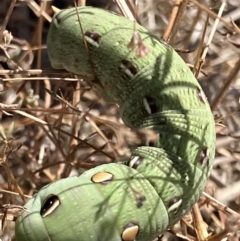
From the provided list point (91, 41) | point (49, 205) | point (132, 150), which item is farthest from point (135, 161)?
point (91, 41)

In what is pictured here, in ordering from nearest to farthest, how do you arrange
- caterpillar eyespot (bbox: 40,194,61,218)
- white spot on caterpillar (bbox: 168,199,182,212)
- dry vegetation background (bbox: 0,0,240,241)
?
caterpillar eyespot (bbox: 40,194,61,218)
white spot on caterpillar (bbox: 168,199,182,212)
dry vegetation background (bbox: 0,0,240,241)

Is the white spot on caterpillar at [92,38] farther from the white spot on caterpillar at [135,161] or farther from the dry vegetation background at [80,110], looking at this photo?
the white spot on caterpillar at [135,161]

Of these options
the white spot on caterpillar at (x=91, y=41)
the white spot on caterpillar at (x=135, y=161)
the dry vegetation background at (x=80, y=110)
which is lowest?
the dry vegetation background at (x=80, y=110)

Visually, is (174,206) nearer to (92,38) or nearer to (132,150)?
(132,150)

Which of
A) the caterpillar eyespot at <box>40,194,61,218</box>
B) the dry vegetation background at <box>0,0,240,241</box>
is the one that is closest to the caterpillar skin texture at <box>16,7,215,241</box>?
the caterpillar eyespot at <box>40,194,61,218</box>

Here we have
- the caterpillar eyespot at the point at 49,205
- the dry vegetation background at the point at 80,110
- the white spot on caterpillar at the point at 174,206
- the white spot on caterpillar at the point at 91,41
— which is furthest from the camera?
the dry vegetation background at the point at 80,110

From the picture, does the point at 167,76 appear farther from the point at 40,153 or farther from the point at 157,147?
the point at 40,153

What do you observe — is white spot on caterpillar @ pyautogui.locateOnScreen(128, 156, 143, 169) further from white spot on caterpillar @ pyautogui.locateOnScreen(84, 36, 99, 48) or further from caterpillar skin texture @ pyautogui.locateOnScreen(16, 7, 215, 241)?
white spot on caterpillar @ pyautogui.locateOnScreen(84, 36, 99, 48)

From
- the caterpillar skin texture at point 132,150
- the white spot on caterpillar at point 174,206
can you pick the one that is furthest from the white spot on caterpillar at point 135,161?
the white spot on caterpillar at point 174,206
